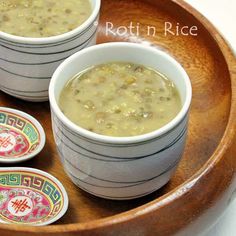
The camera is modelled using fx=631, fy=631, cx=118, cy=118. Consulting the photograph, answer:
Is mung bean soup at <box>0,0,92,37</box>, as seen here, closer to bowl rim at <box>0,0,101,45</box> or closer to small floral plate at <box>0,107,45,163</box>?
bowl rim at <box>0,0,101,45</box>

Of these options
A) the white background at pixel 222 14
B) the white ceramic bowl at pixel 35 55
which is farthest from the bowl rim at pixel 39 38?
the white background at pixel 222 14

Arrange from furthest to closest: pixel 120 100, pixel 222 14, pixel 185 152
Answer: pixel 222 14 < pixel 185 152 < pixel 120 100

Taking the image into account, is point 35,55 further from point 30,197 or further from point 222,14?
point 222,14

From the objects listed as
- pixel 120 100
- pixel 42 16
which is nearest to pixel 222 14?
pixel 42 16

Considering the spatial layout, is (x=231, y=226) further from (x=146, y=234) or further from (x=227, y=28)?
(x=227, y=28)

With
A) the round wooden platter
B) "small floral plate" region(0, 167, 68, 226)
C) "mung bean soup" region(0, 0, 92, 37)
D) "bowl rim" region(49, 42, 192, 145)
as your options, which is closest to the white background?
the round wooden platter

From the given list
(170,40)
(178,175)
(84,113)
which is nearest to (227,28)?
(170,40)

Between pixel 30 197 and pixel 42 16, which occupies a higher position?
pixel 42 16
